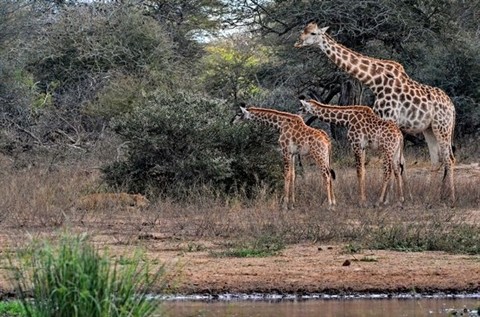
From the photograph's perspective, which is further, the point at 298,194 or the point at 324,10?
the point at 324,10

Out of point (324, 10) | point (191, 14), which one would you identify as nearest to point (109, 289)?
point (324, 10)

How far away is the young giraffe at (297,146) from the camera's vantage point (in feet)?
54.4

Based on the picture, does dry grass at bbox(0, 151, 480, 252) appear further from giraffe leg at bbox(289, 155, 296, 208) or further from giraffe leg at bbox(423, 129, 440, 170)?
giraffe leg at bbox(423, 129, 440, 170)

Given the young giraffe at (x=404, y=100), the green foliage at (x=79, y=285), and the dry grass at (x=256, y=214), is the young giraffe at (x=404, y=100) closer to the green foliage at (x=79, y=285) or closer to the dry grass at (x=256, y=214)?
the dry grass at (x=256, y=214)

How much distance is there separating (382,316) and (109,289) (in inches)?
126

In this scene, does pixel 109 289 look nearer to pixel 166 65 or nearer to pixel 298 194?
pixel 298 194

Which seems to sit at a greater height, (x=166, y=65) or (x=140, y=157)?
(x=140, y=157)

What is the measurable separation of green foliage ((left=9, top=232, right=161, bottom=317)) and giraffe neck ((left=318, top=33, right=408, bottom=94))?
11961 mm

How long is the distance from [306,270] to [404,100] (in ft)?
24.2

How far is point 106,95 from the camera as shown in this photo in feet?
78.3

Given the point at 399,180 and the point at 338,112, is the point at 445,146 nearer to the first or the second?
the point at 399,180

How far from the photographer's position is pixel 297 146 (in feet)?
55.5

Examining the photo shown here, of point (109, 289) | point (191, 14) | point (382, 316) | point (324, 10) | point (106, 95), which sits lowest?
point (191, 14)

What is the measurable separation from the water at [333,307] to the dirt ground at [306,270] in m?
0.30
